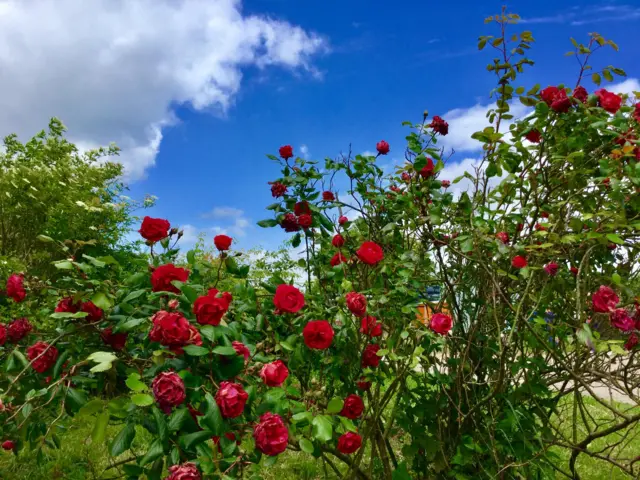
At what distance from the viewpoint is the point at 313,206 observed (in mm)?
2311

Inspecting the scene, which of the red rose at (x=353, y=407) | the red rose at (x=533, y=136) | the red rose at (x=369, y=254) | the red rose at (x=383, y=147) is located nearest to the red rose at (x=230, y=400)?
the red rose at (x=353, y=407)

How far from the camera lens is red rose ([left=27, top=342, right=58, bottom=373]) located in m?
1.70

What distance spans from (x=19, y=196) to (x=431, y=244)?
22.9 feet

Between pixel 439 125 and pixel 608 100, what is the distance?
0.75m

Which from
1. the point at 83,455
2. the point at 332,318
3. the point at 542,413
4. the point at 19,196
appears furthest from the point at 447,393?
the point at 19,196

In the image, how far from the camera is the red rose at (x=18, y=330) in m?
1.93

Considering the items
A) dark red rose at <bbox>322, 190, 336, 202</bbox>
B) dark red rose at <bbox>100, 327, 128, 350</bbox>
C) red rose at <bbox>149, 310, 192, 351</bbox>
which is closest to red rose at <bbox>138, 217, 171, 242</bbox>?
dark red rose at <bbox>100, 327, 128, 350</bbox>

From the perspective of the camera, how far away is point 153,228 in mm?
1720

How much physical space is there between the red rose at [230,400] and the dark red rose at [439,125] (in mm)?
1700

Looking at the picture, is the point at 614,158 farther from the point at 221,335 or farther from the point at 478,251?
the point at 221,335

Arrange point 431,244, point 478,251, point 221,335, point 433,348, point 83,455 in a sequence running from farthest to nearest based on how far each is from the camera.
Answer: point 83,455
point 431,244
point 433,348
point 478,251
point 221,335

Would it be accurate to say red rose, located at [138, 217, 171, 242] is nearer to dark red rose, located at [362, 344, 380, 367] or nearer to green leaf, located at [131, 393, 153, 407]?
green leaf, located at [131, 393, 153, 407]

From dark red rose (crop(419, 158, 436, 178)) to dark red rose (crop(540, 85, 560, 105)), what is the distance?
592mm

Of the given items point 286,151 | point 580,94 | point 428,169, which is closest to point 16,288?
point 286,151
